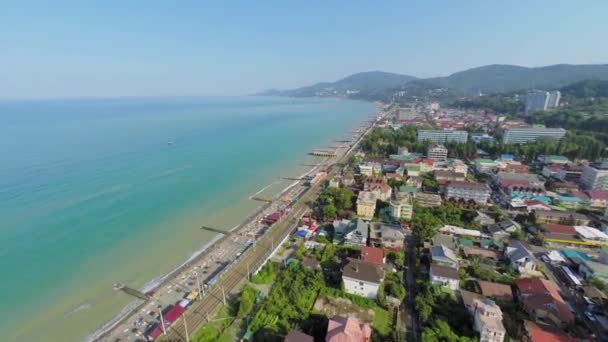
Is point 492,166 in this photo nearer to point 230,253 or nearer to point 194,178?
point 230,253

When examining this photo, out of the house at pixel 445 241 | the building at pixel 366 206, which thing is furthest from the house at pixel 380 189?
the house at pixel 445 241

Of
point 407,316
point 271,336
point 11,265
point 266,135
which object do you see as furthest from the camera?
point 266,135

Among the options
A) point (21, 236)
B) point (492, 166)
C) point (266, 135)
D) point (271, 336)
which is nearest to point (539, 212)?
point (492, 166)

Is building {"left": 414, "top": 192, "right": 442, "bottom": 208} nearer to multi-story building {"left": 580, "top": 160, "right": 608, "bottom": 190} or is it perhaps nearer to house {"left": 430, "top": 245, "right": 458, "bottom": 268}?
house {"left": 430, "top": 245, "right": 458, "bottom": 268}

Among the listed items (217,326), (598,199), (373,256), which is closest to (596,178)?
(598,199)

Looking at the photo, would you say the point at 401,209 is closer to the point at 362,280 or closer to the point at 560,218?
the point at 362,280
